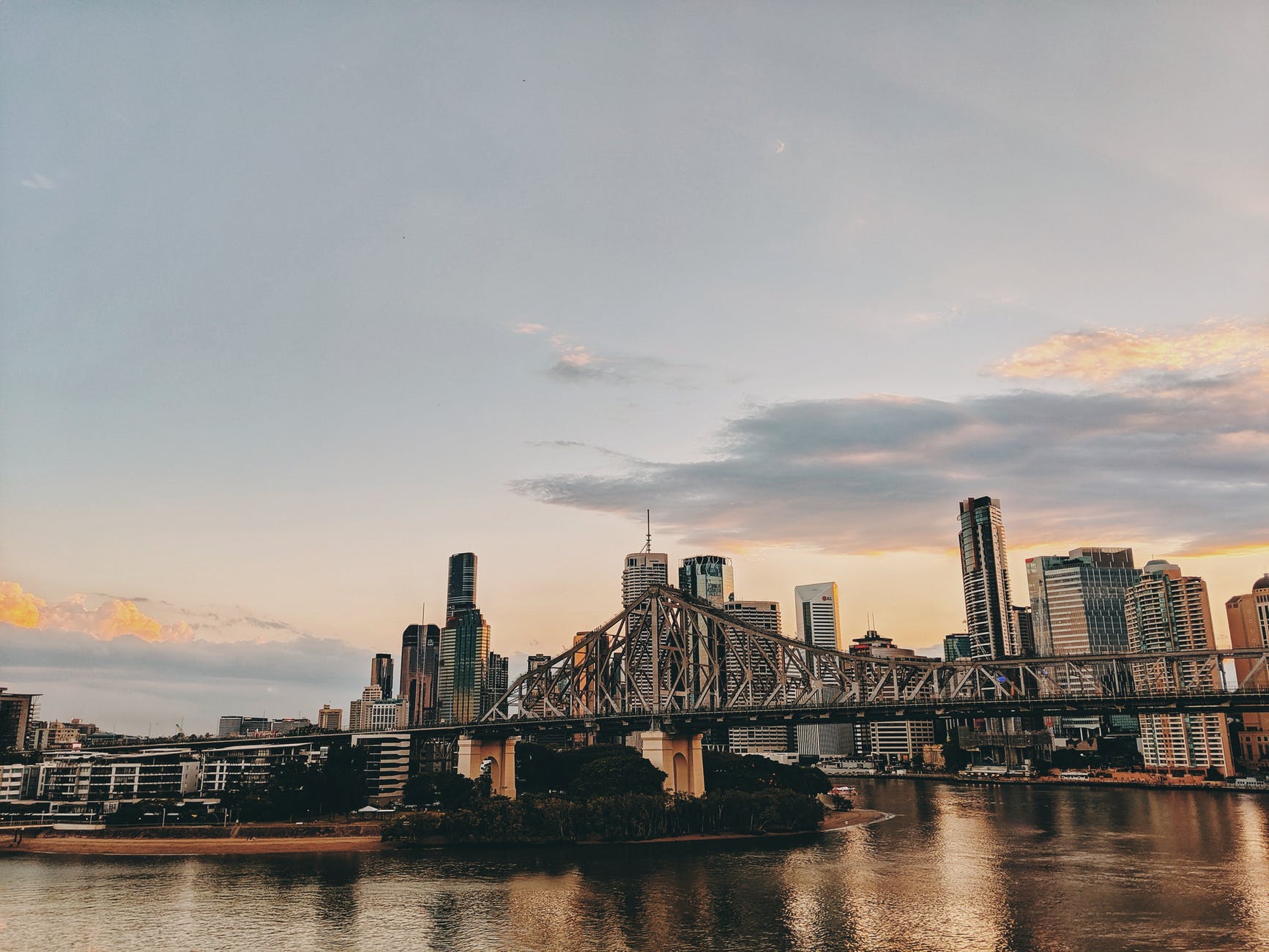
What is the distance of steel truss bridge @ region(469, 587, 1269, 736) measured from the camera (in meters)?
96.7

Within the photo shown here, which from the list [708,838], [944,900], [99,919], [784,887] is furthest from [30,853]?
[944,900]

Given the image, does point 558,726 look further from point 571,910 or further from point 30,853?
point 571,910

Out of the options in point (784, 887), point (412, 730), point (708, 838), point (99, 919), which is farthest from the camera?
point (412, 730)

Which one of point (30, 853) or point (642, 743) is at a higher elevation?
point (642, 743)

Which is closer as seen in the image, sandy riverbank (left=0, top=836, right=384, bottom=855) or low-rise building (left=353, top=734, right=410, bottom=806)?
sandy riverbank (left=0, top=836, right=384, bottom=855)

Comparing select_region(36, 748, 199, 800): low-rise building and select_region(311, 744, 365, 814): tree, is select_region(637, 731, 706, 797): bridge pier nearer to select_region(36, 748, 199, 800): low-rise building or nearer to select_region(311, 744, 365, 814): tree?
select_region(311, 744, 365, 814): tree

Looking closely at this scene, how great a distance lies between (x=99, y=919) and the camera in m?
67.5

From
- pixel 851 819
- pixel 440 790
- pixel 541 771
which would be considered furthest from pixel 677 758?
pixel 541 771

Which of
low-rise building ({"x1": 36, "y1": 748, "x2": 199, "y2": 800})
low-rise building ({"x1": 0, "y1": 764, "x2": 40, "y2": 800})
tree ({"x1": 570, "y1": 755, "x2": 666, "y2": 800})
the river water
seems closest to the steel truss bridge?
tree ({"x1": 570, "y1": 755, "x2": 666, "y2": 800})

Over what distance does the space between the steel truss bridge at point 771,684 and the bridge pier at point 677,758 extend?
1752mm

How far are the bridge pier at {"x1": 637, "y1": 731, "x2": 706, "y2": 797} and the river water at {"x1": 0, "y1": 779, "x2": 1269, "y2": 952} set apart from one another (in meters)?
22.1

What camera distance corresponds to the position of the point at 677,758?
128m

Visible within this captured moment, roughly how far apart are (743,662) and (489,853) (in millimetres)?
47103

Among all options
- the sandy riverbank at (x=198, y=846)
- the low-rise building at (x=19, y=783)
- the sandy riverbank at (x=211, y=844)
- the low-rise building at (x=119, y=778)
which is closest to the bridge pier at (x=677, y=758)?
the sandy riverbank at (x=211, y=844)
